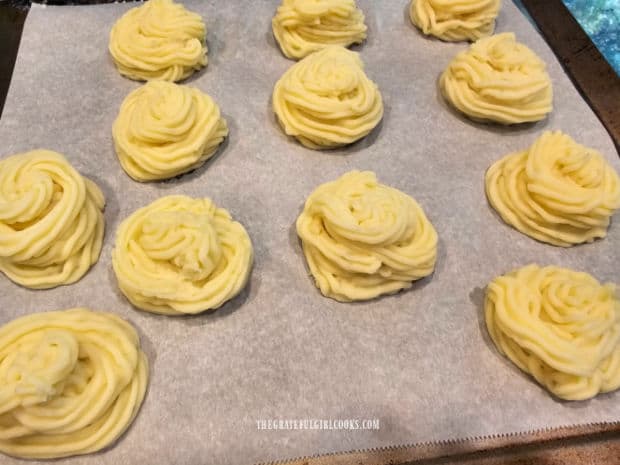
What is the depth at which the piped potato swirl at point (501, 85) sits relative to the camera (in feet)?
7.82

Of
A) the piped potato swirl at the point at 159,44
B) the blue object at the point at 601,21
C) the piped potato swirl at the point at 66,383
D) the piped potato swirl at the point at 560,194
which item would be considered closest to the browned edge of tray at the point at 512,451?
the piped potato swirl at the point at 66,383

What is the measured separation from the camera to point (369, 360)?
185 centimetres

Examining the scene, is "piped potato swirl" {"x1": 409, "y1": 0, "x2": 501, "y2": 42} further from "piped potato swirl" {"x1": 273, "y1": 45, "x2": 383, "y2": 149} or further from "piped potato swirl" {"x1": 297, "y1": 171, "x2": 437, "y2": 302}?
"piped potato swirl" {"x1": 297, "y1": 171, "x2": 437, "y2": 302}

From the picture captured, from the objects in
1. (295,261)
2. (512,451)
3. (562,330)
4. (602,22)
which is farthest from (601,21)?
(512,451)

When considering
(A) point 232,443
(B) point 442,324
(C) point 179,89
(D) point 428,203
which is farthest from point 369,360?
(C) point 179,89

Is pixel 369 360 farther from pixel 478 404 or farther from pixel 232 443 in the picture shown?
pixel 232 443

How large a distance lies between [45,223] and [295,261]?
0.88m

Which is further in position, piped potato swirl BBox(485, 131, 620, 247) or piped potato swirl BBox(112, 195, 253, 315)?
piped potato swirl BBox(485, 131, 620, 247)

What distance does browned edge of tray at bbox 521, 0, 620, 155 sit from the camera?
253 centimetres

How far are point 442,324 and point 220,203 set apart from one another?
969mm

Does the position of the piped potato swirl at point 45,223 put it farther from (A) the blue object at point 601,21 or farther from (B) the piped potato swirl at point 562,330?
(A) the blue object at point 601,21

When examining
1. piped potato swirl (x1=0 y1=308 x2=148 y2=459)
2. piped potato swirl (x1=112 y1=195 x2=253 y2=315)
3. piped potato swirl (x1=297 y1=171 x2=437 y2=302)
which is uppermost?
piped potato swirl (x1=297 y1=171 x2=437 y2=302)

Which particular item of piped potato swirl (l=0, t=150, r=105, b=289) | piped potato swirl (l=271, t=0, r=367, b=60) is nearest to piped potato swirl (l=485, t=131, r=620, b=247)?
piped potato swirl (l=271, t=0, r=367, b=60)

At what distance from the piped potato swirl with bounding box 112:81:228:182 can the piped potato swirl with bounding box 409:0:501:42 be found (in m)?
1.20
